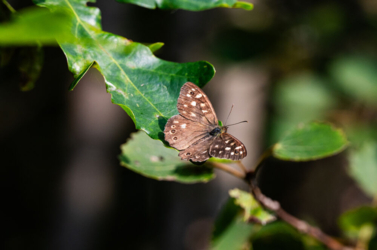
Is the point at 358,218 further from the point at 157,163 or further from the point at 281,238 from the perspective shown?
the point at 157,163

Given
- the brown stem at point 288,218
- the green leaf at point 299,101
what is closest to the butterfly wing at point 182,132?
the brown stem at point 288,218

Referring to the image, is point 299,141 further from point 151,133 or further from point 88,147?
point 88,147

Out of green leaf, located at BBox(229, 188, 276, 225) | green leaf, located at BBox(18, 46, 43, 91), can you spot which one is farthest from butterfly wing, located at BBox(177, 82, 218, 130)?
green leaf, located at BBox(18, 46, 43, 91)

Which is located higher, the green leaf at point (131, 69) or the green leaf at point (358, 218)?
the green leaf at point (131, 69)

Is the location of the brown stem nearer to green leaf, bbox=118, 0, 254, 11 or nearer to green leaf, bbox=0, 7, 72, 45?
green leaf, bbox=118, 0, 254, 11

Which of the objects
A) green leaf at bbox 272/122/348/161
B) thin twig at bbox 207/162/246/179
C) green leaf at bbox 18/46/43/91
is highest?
green leaf at bbox 18/46/43/91

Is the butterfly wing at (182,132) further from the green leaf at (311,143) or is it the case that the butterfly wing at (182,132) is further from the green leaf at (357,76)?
the green leaf at (357,76)

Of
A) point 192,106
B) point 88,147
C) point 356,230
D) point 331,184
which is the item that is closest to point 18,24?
point 192,106
